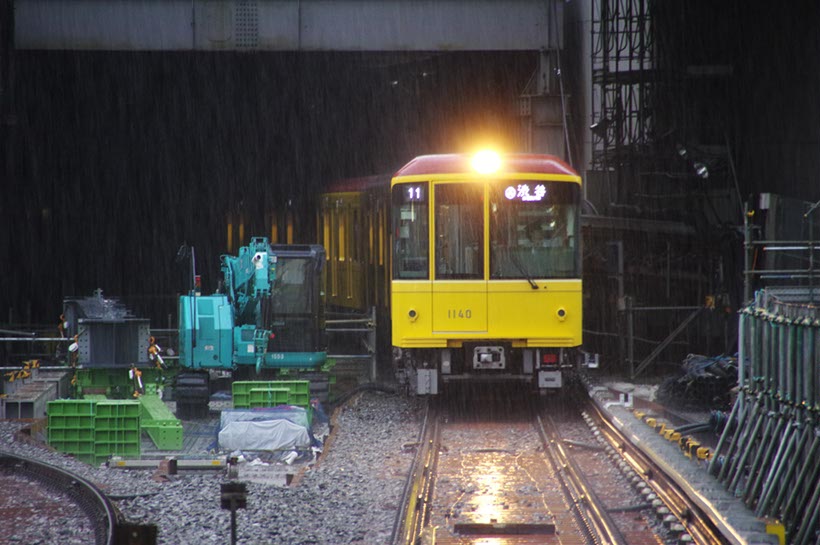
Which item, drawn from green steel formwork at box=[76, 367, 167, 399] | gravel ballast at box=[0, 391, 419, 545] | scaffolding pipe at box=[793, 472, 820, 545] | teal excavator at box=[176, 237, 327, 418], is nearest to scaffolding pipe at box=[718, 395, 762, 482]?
scaffolding pipe at box=[793, 472, 820, 545]

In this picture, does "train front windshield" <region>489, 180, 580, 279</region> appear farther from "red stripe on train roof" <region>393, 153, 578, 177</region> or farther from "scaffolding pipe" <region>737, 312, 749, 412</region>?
"scaffolding pipe" <region>737, 312, 749, 412</region>

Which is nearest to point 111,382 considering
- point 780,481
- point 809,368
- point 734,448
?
Answer: point 734,448

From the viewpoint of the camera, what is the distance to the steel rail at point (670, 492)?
7773 mm

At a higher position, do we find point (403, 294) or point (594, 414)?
point (403, 294)

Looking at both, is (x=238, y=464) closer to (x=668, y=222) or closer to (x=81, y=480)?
(x=81, y=480)

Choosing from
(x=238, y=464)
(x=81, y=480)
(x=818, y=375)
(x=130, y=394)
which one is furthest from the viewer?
(x=130, y=394)

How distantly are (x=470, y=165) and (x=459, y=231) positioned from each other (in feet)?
2.74

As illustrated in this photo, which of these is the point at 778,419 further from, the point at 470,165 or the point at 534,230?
the point at 470,165

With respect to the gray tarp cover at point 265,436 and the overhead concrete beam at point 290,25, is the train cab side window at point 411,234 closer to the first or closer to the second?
the gray tarp cover at point 265,436

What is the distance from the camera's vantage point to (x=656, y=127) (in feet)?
65.9

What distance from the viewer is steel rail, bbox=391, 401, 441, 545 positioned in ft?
27.2

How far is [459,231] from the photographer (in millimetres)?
13875

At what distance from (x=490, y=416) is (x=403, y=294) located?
212cm

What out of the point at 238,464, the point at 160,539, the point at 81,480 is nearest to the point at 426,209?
the point at 238,464
